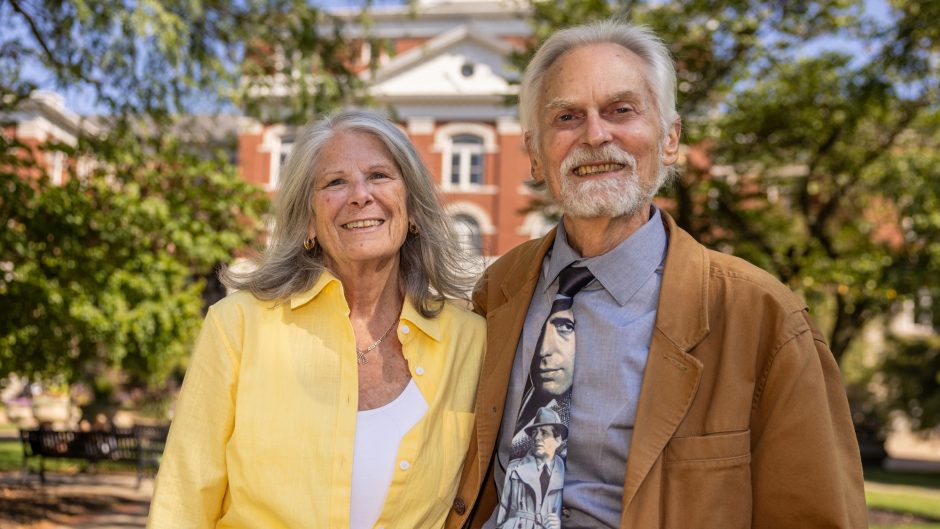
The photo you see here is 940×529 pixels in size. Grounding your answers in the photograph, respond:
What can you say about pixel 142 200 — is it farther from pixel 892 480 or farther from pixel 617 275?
pixel 892 480

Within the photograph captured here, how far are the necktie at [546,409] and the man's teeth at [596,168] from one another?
30cm

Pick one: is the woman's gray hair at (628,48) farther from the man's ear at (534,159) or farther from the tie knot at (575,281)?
the tie knot at (575,281)

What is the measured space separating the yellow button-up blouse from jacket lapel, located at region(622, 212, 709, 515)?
28.8 inches

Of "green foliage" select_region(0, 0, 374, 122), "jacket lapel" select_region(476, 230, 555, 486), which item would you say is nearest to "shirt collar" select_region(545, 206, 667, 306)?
"jacket lapel" select_region(476, 230, 555, 486)

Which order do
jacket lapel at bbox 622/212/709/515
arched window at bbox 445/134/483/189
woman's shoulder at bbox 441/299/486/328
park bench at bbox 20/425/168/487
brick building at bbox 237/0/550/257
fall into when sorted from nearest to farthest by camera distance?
jacket lapel at bbox 622/212/709/515, woman's shoulder at bbox 441/299/486/328, park bench at bbox 20/425/168/487, brick building at bbox 237/0/550/257, arched window at bbox 445/134/483/189

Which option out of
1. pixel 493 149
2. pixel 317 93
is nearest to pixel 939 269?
pixel 317 93

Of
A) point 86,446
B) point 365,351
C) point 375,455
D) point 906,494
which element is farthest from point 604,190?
point 906,494

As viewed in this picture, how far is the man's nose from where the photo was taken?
2.73m

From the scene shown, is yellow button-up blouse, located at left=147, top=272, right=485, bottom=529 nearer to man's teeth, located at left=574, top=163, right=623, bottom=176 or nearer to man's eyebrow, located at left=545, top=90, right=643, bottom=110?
man's teeth, located at left=574, top=163, right=623, bottom=176

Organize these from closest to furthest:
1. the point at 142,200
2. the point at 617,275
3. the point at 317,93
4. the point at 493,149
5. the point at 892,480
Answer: the point at 617,275 → the point at 317,93 → the point at 142,200 → the point at 892,480 → the point at 493,149

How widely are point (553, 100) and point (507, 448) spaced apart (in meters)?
1.08

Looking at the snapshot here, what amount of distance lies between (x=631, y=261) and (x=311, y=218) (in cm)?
110

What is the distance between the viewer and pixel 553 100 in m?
2.87

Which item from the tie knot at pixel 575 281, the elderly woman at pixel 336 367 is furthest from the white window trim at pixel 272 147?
the tie knot at pixel 575 281
